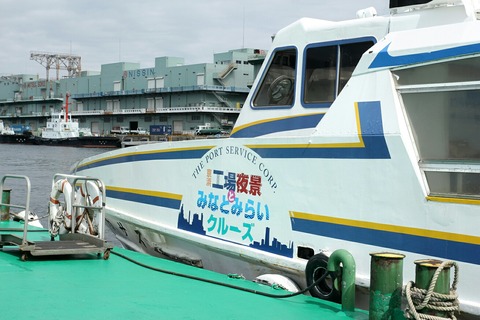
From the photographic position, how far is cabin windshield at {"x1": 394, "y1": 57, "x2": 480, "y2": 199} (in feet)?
14.2

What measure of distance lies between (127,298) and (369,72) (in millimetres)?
2682

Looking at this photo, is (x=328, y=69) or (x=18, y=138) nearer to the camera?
(x=328, y=69)

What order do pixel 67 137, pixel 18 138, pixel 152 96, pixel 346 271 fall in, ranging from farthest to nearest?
pixel 152 96 < pixel 18 138 < pixel 67 137 < pixel 346 271

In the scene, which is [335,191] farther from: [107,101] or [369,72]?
[107,101]

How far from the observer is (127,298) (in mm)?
5129

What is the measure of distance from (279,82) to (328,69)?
627mm

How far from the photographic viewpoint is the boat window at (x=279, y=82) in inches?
243

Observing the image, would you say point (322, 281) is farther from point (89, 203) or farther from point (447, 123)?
point (89, 203)

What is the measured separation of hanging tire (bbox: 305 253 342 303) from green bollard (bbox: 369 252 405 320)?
0.76 metres

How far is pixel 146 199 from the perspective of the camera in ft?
24.0

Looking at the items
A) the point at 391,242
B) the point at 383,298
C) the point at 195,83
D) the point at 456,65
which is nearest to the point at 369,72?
the point at 456,65

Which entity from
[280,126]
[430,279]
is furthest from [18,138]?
[430,279]

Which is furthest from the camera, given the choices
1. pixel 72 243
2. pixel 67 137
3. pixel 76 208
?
pixel 67 137

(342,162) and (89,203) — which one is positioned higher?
(342,162)
